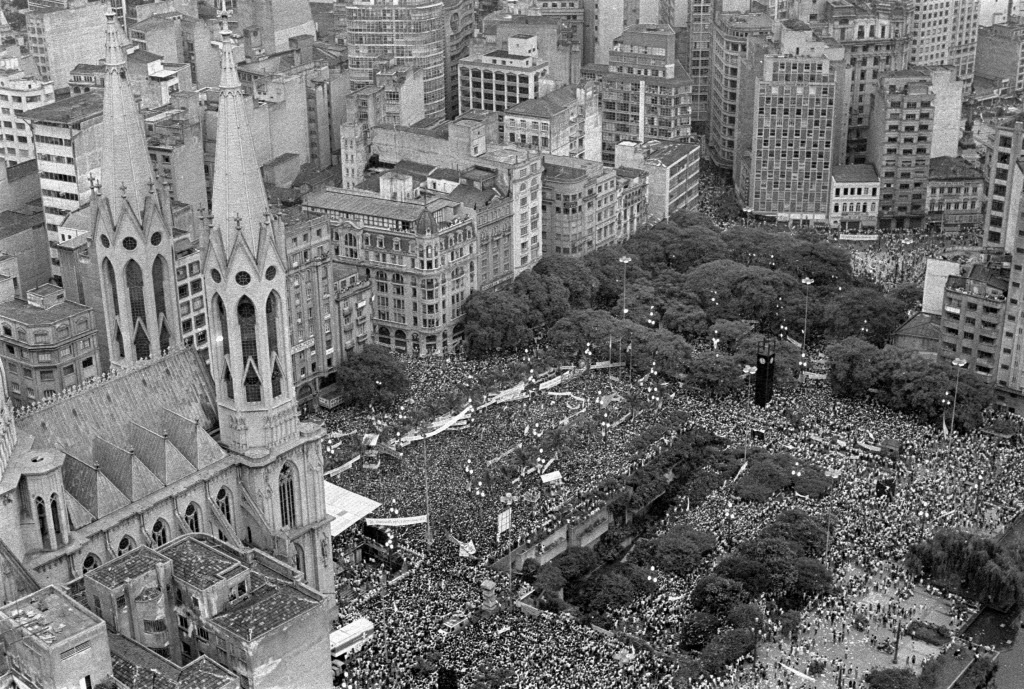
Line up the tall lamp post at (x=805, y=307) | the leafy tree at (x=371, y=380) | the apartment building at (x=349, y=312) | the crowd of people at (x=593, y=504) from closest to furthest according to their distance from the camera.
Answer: the crowd of people at (x=593, y=504) < the leafy tree at (x=371, y=380) < the apartment building at (x=349, y=312) < the tall lamp post at (x=805, y=307)

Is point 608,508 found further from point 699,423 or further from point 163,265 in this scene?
point 163,265

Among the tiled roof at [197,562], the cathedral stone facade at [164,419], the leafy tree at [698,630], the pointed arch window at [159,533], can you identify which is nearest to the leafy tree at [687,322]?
the leafy tree at [698,630]

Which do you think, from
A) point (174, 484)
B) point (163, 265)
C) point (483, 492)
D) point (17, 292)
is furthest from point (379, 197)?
point (174, 484)

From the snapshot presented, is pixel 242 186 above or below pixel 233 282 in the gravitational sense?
above

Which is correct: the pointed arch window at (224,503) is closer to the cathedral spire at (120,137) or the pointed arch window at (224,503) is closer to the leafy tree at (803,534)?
the cathedral spire at (120,137)

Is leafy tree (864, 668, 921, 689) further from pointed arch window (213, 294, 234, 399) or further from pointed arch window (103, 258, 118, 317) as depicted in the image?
pointed arch window (103, 258, 118, 317)

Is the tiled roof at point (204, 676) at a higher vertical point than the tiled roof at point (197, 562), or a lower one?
lower
